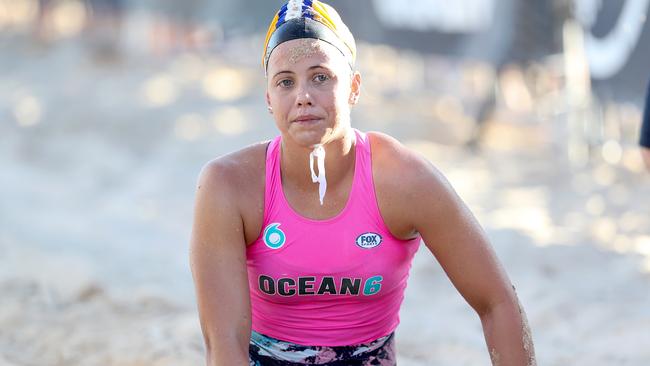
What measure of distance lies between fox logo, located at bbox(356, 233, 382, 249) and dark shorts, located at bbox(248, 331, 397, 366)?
1.14 feet

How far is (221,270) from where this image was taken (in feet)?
8.66

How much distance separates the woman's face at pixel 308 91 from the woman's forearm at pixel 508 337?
0.66 metres

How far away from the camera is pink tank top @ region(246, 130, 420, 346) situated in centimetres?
269

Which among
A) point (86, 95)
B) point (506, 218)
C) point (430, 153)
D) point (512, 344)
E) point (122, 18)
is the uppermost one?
point (122, 18)

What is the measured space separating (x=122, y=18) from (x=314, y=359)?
1056 centimetres

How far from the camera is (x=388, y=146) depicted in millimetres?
2811

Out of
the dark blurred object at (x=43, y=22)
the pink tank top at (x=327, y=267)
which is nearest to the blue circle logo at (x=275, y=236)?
the pink tank top at (x=327, y=267)

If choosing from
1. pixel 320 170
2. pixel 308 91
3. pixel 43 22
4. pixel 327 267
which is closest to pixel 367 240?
pixel 327 267

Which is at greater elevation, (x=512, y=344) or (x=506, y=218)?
(x=506, y=218)

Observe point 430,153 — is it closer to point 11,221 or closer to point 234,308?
point 11,221

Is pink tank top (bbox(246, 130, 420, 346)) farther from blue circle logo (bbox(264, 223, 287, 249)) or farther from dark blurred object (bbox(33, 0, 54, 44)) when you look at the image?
dark blurred object (bbox(33, 0, 54, 44))

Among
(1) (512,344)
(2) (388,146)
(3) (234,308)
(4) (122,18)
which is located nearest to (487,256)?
(1) (512,344)

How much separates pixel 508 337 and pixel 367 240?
0.46 m

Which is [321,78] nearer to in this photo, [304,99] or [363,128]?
[304,99]
